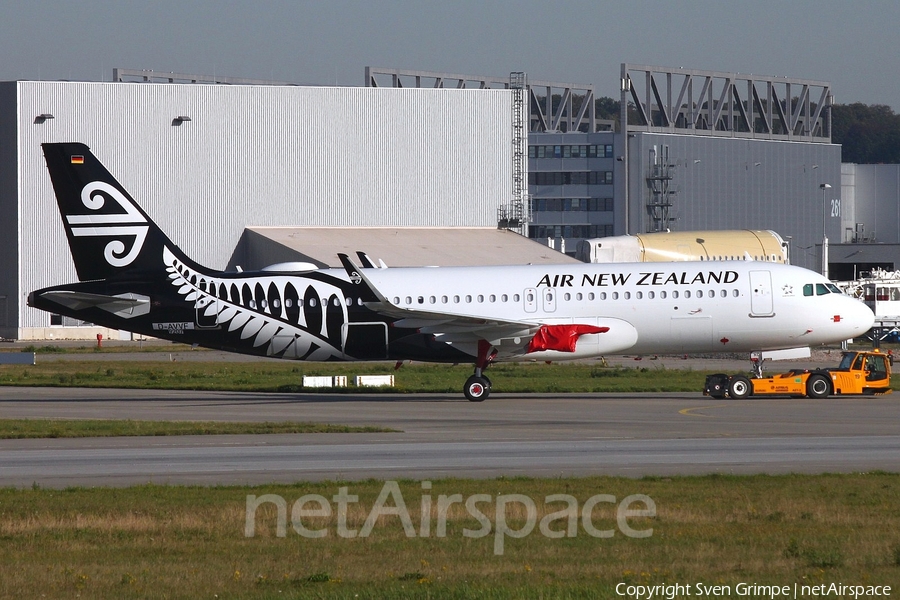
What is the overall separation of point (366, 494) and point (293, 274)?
21.4 metres

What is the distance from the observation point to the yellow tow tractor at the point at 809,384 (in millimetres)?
36312

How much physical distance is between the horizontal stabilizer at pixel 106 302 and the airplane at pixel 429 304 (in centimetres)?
4

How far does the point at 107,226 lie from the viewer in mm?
37469

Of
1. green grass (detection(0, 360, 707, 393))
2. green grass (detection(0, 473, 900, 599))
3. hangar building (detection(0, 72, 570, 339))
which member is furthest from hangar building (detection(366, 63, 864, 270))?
green grass (detection(0, 473, 900, 599))

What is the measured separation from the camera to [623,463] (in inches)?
833

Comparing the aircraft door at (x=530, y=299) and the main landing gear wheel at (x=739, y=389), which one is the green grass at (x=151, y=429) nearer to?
the aircraft door at (x=530, y=299)

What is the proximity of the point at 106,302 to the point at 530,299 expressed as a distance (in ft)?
43.3

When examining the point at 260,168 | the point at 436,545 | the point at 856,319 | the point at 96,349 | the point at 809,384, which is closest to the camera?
the point at 436,545

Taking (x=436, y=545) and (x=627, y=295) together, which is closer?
(x=436, y=545)

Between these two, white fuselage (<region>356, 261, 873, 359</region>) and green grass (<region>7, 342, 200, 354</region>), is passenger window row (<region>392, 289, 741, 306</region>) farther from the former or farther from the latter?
green grass (<region>7, 342, 200, 354</region>)

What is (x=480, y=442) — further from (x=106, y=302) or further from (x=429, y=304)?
(x=106, y=302)

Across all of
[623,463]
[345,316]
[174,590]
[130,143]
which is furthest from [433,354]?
[130,143]

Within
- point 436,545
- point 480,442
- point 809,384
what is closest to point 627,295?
point 809,384

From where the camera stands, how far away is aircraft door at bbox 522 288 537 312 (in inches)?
1469
